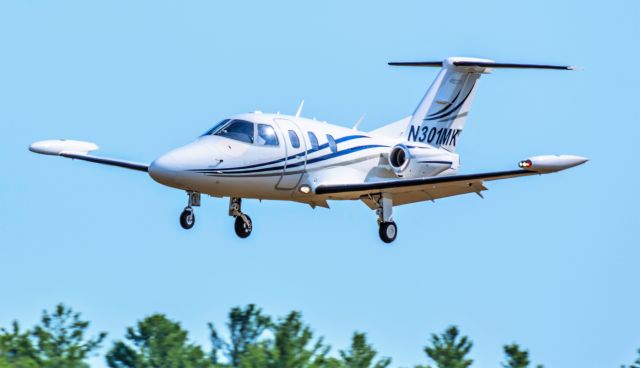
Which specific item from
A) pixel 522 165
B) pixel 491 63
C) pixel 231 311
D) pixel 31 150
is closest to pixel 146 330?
pixel 231 311

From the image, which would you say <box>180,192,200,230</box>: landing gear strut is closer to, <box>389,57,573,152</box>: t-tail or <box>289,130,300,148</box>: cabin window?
<box>289,130,300,148</box>: cabin window

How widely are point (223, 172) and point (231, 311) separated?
→ 19.5 metres

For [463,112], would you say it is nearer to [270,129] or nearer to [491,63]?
[491,63]

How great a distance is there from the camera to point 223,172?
3256 centimetres

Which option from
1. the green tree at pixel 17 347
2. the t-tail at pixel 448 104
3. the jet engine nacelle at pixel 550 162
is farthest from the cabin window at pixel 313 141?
the green tree at pixel 17 347

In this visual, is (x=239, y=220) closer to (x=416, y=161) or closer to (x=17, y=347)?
(x=416, y=161)

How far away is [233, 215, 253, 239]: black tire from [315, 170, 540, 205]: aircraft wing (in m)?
2.14

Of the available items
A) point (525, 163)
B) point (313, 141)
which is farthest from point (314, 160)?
point (525, 163)

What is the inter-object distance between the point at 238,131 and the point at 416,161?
504 centimetres

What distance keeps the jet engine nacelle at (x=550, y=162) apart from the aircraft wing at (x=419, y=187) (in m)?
1.49

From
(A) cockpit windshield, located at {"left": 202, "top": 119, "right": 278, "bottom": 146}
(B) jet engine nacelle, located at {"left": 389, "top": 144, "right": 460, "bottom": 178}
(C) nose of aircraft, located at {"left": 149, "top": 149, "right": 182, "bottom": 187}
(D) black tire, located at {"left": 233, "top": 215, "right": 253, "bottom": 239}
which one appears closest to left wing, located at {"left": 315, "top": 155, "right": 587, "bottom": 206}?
(B) jet engine nacelle, located at {"left": 389, "top": 144, "right": 460, "bottom": 178}

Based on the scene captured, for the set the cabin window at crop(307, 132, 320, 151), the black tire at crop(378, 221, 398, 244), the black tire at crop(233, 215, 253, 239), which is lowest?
the black tire at crop(233, 215, 253, 239)

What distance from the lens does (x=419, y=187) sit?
3384 cm

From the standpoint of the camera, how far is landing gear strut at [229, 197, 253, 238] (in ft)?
115
